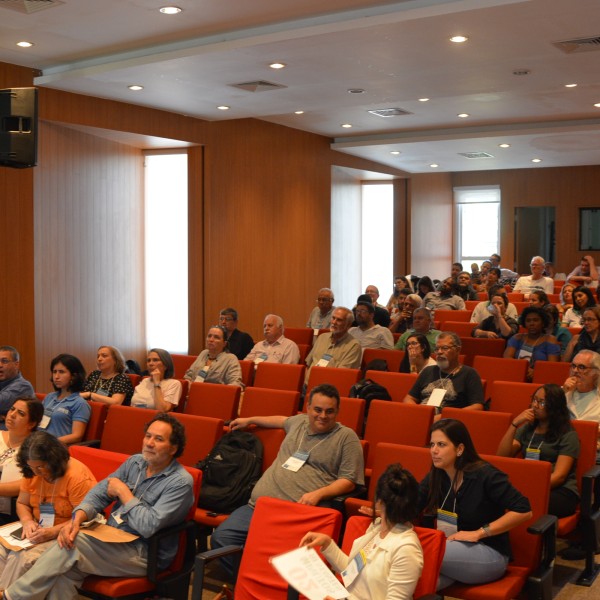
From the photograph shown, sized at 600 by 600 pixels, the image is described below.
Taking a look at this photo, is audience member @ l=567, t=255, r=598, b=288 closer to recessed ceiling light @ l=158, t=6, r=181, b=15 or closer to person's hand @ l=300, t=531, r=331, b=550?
recessed ceiling light @ l=158, t=6, r=181, b=15

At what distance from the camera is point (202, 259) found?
10.7m

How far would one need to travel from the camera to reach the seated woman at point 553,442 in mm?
4156

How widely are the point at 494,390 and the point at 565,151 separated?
9.96m

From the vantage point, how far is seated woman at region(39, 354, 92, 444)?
5227 mm

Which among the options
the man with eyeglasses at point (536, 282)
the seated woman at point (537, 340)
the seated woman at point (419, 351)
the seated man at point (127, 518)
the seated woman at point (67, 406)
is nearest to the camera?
the seated man at point (127, 518)

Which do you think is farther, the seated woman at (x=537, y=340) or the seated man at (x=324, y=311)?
the seated man at (x=324, y=311)

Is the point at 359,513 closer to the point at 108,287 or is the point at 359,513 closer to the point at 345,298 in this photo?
the point at 108,287

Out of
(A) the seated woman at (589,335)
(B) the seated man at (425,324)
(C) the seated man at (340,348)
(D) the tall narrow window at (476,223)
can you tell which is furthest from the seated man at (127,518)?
(D) the tall narrow window at (476,223)

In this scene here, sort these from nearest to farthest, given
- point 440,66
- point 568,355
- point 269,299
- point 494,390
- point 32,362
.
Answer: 1. point 494,390
2. point 568,355
3. point 440,66
4. point 32,362
5. point 269,299

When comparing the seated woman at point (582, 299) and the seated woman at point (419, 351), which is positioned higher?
the seated woman at point (582, 299)

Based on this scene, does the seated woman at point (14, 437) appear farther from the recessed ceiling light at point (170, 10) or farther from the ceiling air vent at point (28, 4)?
the recessed ceiling light at point (170, 10)

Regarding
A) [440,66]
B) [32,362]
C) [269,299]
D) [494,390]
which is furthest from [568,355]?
[269,299]

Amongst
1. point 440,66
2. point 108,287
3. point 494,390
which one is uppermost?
point 440,66

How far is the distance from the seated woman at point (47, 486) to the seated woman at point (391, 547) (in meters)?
1.35
